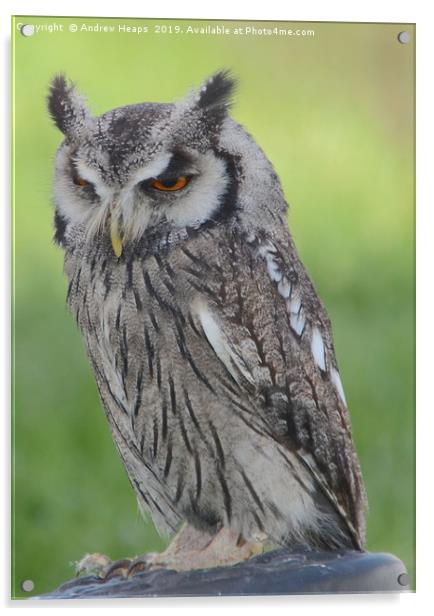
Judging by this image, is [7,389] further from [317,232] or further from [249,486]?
[317,232]

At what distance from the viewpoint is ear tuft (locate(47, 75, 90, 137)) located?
6.25ft

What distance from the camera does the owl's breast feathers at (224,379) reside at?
183cm

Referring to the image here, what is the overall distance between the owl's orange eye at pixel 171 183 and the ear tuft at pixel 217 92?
0.16 meters

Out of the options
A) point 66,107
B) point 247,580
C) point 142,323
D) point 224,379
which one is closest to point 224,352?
point 224,379

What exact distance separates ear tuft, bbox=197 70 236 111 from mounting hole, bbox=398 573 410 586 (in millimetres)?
1054

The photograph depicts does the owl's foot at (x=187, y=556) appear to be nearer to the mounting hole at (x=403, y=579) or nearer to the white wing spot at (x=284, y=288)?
the mounting hole at (x=403, y=579)

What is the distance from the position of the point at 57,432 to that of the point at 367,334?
2.28 ft

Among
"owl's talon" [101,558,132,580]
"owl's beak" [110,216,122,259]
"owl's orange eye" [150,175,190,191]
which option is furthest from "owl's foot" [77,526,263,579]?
"owl's orange eye" [150,175,190,191]

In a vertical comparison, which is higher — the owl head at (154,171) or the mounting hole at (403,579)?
the owl head at (154,171)

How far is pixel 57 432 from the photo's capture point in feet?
6.39

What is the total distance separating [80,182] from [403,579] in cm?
108

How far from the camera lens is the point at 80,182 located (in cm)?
185

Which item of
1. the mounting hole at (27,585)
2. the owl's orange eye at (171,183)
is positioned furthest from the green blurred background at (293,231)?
the owl's orange eye at (171,183)

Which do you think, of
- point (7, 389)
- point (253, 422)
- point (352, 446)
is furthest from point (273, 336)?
point (7, 389)
